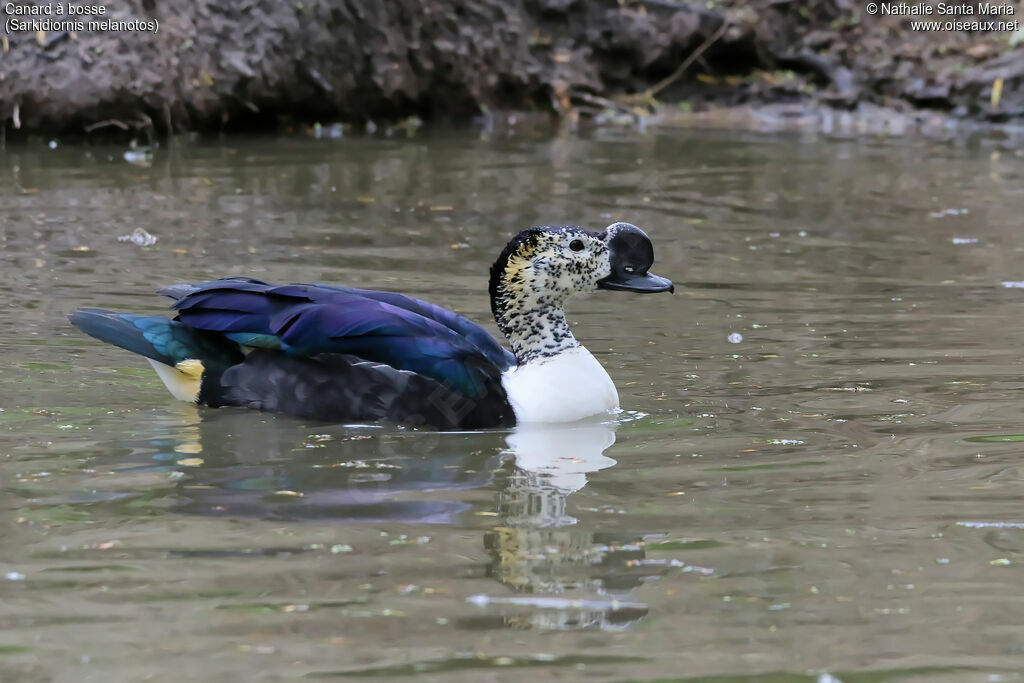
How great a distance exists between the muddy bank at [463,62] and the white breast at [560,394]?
313 inches

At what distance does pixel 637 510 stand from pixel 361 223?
5519 mm

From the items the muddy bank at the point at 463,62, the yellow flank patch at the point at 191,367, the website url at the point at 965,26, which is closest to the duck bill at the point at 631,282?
the yellow flank patch at the point at 191,367

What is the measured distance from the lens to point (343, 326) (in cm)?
573

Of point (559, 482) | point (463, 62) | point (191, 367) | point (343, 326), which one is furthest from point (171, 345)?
point (463, 62)

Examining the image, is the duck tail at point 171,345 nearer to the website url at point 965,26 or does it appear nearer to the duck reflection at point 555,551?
the duck reflection at point 555,551

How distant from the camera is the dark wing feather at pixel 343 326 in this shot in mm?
5711

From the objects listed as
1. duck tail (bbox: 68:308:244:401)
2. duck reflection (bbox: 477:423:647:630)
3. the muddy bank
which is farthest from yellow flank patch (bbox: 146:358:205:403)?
the muddy bank

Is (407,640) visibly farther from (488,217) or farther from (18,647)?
(488,217)

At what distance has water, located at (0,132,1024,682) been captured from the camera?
3.54 m

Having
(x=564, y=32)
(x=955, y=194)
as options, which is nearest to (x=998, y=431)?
(x=955, y=194)

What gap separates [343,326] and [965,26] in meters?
13.1

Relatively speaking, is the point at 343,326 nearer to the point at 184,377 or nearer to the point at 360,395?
the point at 360,395

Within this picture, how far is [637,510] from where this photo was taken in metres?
4.59

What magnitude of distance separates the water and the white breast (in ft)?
0.42
